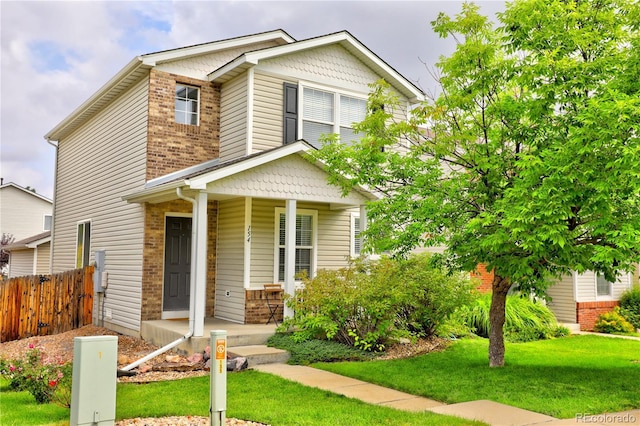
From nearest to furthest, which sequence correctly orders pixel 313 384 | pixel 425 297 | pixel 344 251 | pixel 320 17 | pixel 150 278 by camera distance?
pixel 313 384 < pixel 425 297 < pixel 150 278 < pixel 344 251 < pixel 320 17

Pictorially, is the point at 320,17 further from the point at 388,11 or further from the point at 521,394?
the point at 521,394

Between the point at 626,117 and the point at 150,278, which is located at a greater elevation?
the point at 626,117

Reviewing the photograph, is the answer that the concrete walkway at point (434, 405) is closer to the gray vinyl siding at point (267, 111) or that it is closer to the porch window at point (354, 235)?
the porch window at point (354, 235)

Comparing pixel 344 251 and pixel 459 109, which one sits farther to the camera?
pixel 344 251

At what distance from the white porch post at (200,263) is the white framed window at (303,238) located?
2839 mm

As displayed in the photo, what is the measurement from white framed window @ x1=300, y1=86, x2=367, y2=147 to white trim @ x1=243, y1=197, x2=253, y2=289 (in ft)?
8.05

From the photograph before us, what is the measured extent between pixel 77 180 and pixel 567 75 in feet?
52.8

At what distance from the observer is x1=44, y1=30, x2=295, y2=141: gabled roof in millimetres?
13148

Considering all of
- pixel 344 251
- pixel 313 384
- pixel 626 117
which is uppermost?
pixel 626 117

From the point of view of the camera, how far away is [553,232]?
6.44m

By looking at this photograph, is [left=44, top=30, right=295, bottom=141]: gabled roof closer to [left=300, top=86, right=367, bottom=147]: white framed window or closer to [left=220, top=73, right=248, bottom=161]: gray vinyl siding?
[left=220, top=73, right=248, bottom=161]: gray vinyl siding

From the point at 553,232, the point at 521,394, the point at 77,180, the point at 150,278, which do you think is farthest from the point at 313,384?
the point at 77,180

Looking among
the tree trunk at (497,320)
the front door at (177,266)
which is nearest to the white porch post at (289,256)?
the front door at (177,266)

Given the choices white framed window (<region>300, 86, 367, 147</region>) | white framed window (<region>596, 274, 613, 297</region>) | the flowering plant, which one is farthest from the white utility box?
white framed window (<region>596, 274, 613, 297</region>)
